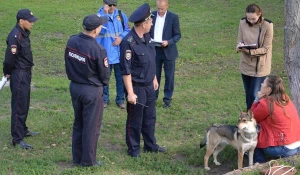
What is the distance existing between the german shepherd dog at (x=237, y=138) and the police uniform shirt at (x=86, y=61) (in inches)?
60.8

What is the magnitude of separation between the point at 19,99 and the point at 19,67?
A: 1.46 ft

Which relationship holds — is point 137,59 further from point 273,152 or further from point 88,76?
point 273,152

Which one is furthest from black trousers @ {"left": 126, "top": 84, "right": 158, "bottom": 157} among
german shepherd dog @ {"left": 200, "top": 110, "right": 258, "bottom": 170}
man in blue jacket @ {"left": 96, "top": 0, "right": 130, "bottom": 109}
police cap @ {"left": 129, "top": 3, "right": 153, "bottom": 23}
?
man in blue jacket @ {"left": 96, "top": 0, "right": 130, "bottom": 109}

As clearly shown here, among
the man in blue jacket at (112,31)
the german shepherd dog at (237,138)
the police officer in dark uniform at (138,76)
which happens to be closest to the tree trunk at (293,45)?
the german shepherd dog at (237,138)

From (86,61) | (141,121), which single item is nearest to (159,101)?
(141,121)

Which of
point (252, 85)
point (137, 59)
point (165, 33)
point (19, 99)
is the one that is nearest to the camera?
point (137, 59)

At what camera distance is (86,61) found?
5.93m

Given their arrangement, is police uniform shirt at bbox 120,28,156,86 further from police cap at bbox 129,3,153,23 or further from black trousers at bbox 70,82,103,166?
black trousers at bbox 70,82,103,166

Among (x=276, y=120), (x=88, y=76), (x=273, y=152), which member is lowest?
(x=273, y=152)

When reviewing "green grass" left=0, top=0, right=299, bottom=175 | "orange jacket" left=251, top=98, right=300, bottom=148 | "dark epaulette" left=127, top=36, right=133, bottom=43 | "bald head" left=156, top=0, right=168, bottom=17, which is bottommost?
"green grass" left=0, top=0, right=299, bottom=175

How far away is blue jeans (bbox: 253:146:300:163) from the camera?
6.09 meters

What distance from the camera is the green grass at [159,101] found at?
672 cm

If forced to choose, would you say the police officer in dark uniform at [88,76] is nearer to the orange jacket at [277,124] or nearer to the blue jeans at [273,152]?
the orange jacket at [277,124]

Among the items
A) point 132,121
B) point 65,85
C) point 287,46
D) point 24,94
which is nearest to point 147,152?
point 132,121
